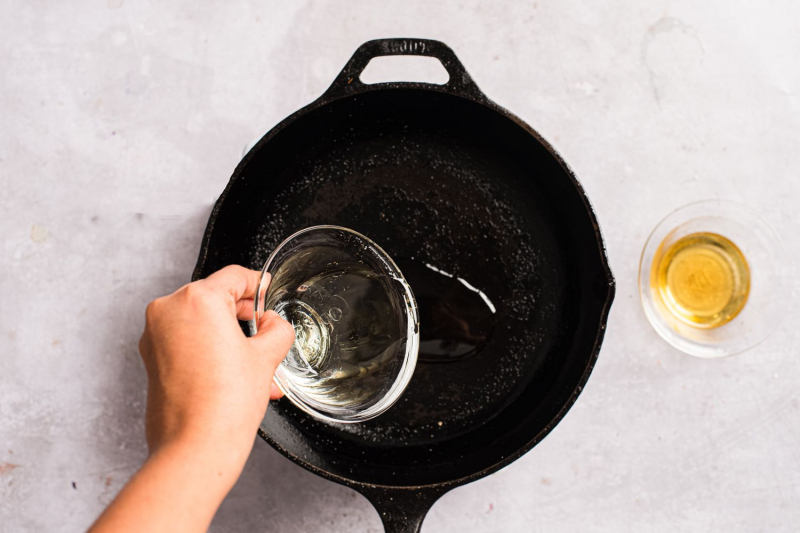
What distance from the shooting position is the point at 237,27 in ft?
2.28

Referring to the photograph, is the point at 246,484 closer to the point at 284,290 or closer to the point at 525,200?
the point at 284,290

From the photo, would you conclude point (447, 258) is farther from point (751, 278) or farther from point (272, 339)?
point (751, 278)

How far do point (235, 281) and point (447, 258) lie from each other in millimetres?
241

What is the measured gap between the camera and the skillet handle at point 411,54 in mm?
571

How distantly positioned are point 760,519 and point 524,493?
29 cm

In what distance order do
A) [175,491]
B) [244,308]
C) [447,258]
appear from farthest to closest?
[447,258] < [244,308] < [175,491]

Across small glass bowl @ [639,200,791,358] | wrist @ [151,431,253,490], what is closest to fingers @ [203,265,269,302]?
wrist @ [151,431,253,490]

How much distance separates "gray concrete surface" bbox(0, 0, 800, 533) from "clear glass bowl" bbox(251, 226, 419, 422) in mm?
198

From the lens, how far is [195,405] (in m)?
0.42

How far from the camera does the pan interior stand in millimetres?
627

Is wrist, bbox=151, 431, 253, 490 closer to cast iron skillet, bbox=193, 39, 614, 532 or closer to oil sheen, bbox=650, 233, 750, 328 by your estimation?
cast iron skillet, bbox=193, 39, 614, 532

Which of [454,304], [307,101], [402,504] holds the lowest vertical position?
[402,504]

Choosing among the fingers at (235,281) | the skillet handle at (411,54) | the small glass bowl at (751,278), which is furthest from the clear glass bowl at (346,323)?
the small glass bowl at (751,278)

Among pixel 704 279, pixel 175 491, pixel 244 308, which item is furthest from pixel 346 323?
pixel 704 279
